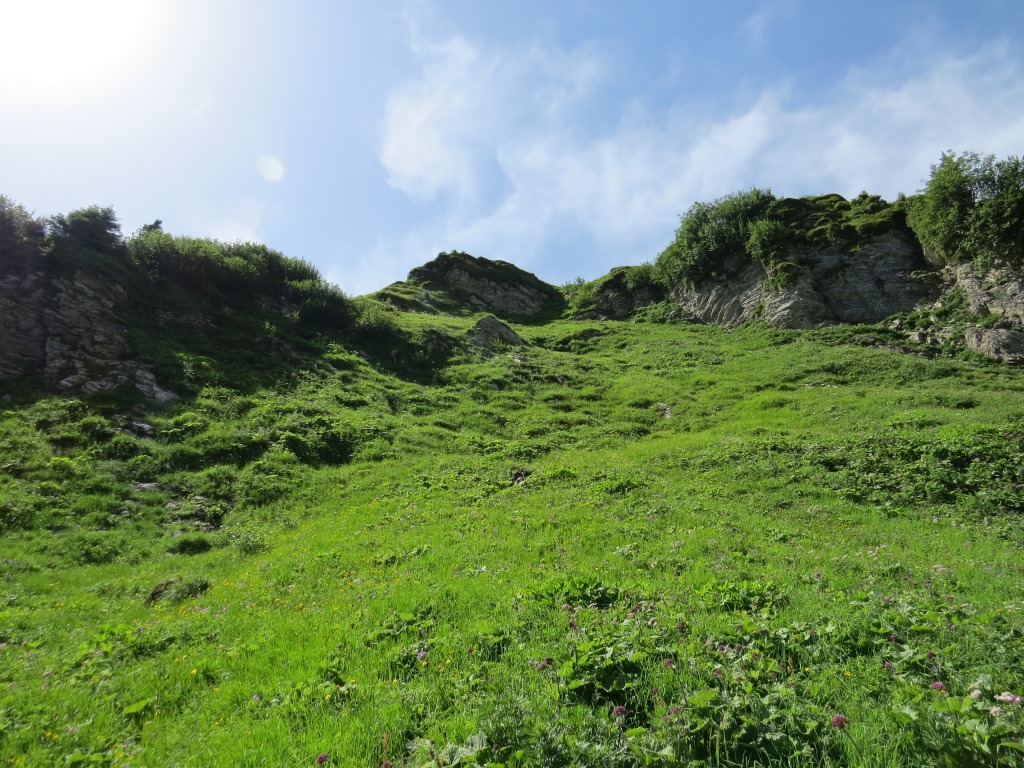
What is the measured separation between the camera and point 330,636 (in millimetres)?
7543

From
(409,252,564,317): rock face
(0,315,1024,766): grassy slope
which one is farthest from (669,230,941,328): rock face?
(409,252,564,317): rock face

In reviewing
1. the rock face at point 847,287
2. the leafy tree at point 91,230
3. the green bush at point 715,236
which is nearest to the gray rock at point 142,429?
the leafy tree at point 91,230

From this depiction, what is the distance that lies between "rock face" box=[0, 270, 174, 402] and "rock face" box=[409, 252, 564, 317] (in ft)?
170

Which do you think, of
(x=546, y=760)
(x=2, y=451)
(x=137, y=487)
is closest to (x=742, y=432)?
(x=546, y=760)

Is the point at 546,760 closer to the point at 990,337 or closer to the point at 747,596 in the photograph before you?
the point at 747,596

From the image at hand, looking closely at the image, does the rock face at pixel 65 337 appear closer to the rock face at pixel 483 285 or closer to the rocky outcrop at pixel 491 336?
the rocky outcrop at pixel 491 336

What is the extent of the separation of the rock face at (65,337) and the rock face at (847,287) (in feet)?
182

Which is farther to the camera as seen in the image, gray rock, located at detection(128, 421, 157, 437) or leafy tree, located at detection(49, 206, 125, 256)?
leafy tree, located at detection(49, 206, 125, 256)

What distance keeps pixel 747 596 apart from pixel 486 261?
8654 cm

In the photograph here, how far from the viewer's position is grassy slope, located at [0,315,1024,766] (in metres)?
4.36

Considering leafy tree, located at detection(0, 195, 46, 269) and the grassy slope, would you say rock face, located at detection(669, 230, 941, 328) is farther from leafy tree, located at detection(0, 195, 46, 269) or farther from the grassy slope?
leafy tree, located at detection(0, 195, 46, 269)

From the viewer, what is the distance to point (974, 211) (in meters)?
40.7

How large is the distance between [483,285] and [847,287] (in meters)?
52.6

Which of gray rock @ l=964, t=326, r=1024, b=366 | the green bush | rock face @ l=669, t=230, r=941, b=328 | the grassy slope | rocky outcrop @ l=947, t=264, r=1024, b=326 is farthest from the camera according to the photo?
the green bush
